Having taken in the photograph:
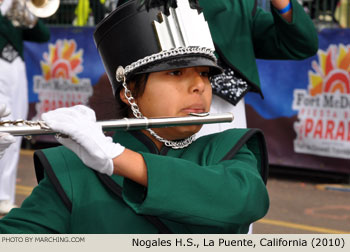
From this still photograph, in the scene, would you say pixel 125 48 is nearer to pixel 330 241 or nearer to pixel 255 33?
pixel 330 241

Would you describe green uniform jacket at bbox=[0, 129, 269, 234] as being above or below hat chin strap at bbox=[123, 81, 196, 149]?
below

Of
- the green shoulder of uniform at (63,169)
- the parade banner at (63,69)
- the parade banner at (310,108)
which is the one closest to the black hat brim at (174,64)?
the green shoulder of uniform at (63,169)

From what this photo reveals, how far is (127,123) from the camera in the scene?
1832 millimetres

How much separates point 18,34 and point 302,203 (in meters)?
2.98

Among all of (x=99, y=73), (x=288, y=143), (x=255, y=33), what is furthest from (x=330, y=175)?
(x=255, y=33)

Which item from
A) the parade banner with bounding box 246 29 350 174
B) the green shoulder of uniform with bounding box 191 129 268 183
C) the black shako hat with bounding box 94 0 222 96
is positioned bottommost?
the parade banner with bounding box 246 29 350 174

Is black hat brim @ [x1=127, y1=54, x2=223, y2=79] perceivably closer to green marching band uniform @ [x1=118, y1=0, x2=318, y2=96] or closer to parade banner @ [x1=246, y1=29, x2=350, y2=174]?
green marching band uniform @ [x1=118, y1=0, x2=318, y2=96]

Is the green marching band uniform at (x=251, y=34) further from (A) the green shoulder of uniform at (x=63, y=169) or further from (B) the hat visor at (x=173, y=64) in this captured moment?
(A) the green shoulder of uniform at (x=63, y=169)

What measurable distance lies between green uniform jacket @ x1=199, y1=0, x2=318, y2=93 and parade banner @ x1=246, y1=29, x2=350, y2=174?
12.6 ft

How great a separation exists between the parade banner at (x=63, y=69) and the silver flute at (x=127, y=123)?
6481mm

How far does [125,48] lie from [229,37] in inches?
41.7

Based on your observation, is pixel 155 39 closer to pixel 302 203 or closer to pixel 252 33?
pixel 252 33

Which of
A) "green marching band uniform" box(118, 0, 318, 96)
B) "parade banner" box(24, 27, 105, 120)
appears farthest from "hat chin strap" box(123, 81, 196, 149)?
"parade banner" box(24, 27, 105, 120)

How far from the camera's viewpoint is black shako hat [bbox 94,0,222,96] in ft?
6.61
